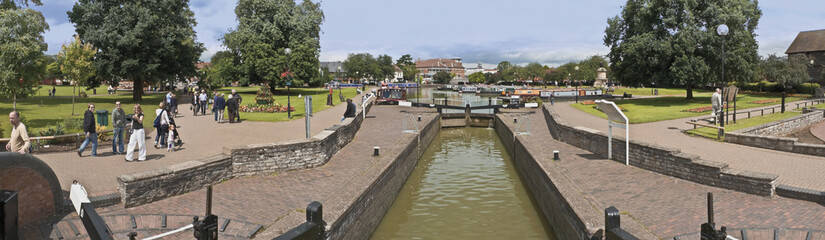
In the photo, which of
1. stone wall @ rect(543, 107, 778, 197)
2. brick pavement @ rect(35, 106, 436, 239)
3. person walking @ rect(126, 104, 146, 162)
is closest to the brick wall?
brick pavement @ rect(35, 106, 436, 239)

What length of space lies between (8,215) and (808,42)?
93.7 metres

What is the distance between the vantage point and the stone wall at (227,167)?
27.3 feet

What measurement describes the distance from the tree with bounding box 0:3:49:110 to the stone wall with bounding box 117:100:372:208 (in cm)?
1344

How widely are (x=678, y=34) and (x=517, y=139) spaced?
23480mm

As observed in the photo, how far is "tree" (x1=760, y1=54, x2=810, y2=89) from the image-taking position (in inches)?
1966

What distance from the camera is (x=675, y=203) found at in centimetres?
867

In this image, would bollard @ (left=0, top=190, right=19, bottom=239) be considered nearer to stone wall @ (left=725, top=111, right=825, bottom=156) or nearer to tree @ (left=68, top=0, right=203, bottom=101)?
stone wall @ (left=725, top=111, right=825, bottom=156)

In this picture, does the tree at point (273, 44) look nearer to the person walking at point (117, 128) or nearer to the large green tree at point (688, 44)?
the large green tree at point (688, 44)

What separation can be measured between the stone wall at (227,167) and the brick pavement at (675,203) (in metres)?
5.83

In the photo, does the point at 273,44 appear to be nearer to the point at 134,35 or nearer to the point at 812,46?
the point at 134,35

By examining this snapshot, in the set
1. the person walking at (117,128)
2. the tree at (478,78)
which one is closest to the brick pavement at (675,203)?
the person walking at (117,128)

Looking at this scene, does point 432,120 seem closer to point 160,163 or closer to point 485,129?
point 485,129

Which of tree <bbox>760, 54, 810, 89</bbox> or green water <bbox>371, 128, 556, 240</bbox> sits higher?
tree <bbox>760, 54, 810, 89</bbox>

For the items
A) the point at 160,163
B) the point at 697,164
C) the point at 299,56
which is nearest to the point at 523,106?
the point at 299,56
